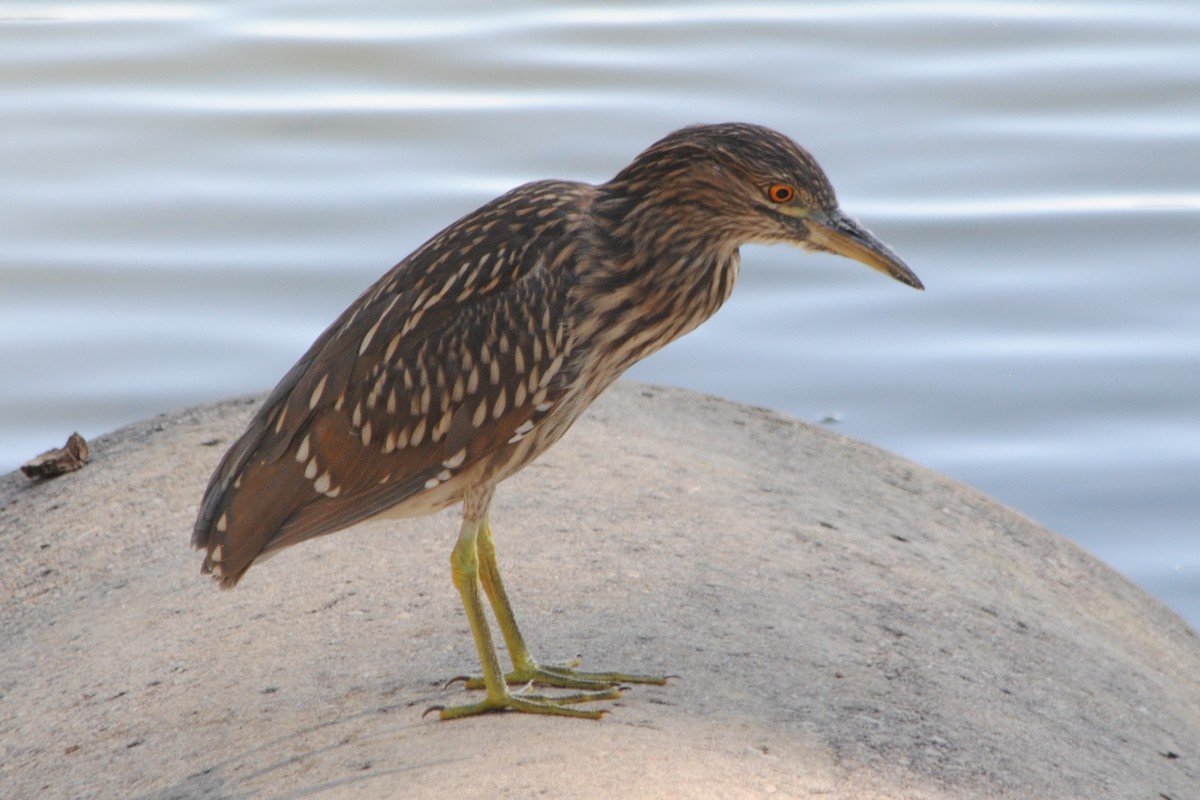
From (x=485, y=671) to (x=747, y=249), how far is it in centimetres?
599

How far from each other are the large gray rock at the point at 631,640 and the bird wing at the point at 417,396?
0.44 meters

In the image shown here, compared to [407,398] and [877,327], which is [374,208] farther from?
[407,398]

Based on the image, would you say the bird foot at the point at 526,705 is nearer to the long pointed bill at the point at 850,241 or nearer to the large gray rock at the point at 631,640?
the large gray rock at the point at 631,640

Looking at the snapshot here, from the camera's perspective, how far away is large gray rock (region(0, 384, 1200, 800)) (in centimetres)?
416

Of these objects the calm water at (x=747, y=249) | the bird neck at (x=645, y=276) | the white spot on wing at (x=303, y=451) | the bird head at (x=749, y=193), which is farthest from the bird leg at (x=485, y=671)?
the calm water at (x=747, y=249)

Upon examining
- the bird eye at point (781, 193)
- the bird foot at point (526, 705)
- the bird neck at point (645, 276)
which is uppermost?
the bird eye at point (781, 193)

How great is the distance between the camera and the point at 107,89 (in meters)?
11.9

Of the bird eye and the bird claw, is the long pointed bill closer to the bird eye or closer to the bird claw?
the bird eye

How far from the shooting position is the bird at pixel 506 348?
464 cm

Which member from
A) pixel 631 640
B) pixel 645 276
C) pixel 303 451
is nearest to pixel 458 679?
pixel 631 640

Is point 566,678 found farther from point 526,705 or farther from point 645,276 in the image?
point 645,276

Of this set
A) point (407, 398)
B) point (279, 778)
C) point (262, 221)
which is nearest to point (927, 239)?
point (262, 221)

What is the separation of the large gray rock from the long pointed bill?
1.07 m

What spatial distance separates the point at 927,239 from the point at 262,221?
3972 millimetres
